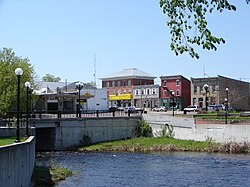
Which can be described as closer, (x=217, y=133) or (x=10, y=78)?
(x=217, y=133)

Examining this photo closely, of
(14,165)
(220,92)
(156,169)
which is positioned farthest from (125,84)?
(14,165)

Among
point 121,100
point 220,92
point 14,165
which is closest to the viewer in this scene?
point 14,165

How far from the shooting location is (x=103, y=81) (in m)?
113

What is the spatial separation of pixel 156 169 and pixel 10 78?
2526cm

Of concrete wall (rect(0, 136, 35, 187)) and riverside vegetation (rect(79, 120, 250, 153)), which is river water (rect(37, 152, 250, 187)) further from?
concrete wall (rect(0, 136, 35, 187))

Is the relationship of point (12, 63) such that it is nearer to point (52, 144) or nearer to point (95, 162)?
point (52, 144)

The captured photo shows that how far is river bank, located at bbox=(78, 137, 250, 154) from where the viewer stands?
41.6m

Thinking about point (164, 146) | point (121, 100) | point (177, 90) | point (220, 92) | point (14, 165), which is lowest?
point (164, 146)

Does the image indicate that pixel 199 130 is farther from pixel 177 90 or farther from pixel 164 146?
pixel 177 90

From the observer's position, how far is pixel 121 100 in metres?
107

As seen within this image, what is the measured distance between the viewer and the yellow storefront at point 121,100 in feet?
345

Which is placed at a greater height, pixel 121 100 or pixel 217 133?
pixel 121 100

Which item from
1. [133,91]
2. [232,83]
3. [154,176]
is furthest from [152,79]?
Answer: [154,176]

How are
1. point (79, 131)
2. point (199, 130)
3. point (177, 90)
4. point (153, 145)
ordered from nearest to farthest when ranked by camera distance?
point (153, 145) → point (199, 130) → point (79, 131) → point (177, 90)
